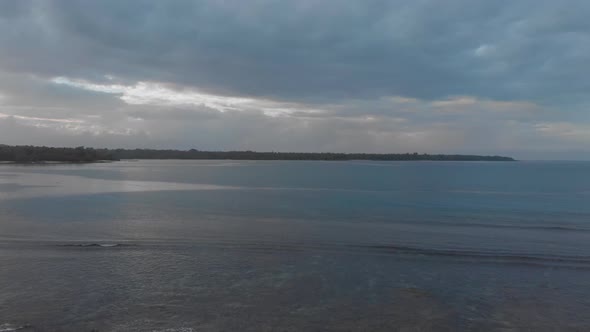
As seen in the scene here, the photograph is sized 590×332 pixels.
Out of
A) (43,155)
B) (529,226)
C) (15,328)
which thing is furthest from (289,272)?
(43,155)

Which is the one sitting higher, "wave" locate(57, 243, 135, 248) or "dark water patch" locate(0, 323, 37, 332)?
"wave" locate(57, 243, 135, 248)

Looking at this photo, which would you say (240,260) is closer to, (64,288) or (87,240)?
(64,288)

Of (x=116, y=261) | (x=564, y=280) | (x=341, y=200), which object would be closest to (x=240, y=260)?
(x=116, y=261)

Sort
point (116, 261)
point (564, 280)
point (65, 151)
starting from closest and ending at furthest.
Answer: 1. point (564, 280)
2. point (116, 261)
3. point (65, 151)

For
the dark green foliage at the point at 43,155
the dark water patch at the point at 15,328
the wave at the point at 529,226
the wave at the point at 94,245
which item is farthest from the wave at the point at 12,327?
the dark green foliage at the point at 43,155

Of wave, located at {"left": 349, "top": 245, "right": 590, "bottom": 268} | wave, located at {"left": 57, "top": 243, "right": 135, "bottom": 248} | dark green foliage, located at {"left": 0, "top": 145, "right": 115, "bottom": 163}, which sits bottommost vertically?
wave, located at {"left": 349, "top": 245, "right": 590, "bottom": 268}

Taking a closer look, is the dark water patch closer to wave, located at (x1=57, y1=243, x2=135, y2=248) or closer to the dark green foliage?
wave, located at (x1=57, y1=243, x2=135, y2=248)

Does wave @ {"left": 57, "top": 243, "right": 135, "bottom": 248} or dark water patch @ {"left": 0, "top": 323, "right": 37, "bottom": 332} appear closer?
dark water patch @ {"left": 0, "top": 323, "right": 37, "bottom": 332}

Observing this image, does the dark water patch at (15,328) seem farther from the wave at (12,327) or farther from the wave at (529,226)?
the wave at (529,226)

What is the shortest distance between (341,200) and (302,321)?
67.9ft

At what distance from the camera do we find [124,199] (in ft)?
89.8

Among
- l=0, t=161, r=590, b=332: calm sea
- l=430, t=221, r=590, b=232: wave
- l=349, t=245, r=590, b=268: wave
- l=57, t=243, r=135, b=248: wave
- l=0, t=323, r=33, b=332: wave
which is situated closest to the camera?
l=0, t=323, r=33, b=332: wave

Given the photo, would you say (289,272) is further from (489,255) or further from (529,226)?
(529,226)

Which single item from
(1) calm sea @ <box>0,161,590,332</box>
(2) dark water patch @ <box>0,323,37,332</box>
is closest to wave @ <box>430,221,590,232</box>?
(1) calm sea @ <box>0,161,590,332</box>
